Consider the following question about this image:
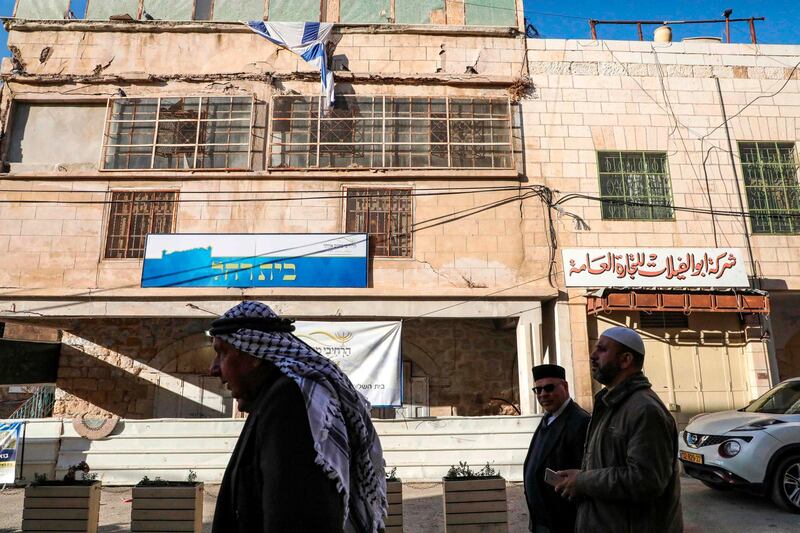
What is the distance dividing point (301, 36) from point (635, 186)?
8077 millimetres

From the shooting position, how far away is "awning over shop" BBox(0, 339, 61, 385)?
410 inches

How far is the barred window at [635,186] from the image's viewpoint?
11430 mm

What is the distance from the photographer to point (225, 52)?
11969 millimetres

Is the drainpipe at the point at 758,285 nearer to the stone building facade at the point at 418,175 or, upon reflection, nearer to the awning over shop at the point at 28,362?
the stone building facade at the point at 418,175

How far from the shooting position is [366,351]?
9.88m

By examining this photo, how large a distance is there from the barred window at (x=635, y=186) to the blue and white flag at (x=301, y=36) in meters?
6.55

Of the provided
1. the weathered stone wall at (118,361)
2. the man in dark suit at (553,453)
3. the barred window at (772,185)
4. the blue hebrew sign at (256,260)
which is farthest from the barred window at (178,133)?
the barred window at (772,185)

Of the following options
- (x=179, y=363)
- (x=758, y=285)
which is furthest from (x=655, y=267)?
(x=179, y=363)

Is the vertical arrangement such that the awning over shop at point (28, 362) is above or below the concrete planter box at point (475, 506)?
above

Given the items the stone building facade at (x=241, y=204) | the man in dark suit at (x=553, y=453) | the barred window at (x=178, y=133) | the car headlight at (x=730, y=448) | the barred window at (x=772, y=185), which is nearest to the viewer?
the man in dark suit at (x=553, y=453)

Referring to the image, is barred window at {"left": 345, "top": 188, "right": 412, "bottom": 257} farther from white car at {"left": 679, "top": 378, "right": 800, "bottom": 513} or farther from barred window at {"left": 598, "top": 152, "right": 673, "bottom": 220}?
white car at {"left": 679, "top": 378, "right": 800, "bottom": 513}

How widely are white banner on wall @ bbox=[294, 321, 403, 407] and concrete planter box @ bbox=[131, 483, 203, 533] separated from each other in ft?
13.1

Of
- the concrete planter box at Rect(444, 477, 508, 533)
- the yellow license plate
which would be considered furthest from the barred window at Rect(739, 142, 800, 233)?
the concrete planter box at Rect(444, 477, 508, 533)

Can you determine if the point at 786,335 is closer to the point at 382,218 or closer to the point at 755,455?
the point at 755,455
